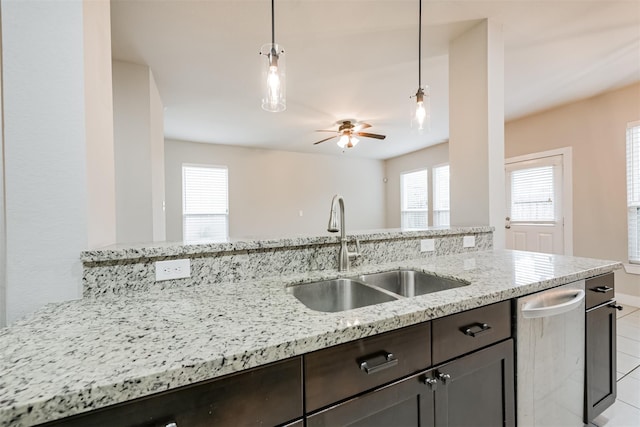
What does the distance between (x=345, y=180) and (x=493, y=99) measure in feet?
15.8

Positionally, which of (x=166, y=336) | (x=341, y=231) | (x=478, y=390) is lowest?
(x=478, y=390)

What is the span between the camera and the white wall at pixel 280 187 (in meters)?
5.32

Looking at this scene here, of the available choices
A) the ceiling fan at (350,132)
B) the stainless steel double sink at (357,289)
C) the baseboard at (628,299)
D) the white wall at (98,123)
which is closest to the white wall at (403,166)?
the ceiling fan at (350,132)

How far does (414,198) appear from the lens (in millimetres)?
6562

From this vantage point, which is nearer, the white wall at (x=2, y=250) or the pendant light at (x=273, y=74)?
the white wall at (x=2, y=250)

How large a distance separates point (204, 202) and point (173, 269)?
4.75 meters

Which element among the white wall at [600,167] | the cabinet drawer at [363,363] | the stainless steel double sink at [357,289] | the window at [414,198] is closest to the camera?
the cabinet drawer at [363,363]

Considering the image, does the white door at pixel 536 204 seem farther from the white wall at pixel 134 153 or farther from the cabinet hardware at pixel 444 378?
the white wall at pixel 134 153

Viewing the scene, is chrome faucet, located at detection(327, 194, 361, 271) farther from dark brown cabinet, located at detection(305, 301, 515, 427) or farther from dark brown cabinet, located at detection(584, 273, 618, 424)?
dark brown cabinet, located at detection(584, 273, 618, 424)

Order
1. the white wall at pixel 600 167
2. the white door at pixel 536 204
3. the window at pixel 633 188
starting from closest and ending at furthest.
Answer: the window at pixel 633 188
the white wall at pixel 600 167
the white door at pixel 536 204

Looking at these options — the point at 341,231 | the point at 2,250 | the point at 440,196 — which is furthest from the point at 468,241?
the point at 440,196

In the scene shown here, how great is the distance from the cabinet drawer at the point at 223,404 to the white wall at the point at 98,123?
2.30ft

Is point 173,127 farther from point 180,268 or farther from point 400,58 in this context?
point 180,268

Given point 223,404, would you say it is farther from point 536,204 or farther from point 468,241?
point 536,204
